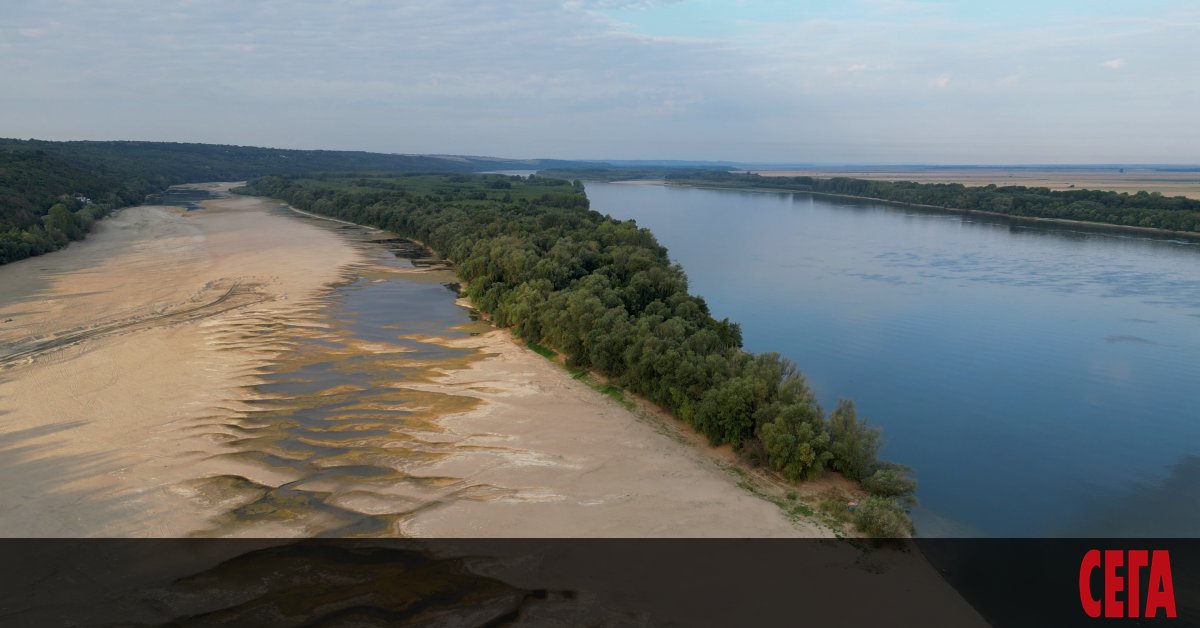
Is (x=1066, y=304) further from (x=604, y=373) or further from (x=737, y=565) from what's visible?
(x=737, y=565)

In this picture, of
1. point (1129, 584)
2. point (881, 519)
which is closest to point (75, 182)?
point (881, 519)

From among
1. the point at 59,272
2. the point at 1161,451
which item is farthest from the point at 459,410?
the point at 59,272

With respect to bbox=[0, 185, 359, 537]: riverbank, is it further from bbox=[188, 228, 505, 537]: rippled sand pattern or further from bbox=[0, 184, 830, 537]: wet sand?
bbox=[188, 228, 505, 537]: rippled sand pattern

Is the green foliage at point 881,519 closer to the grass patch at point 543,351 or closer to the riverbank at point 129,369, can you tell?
the grass patch at point 543,351

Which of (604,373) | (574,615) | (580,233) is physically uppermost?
(580,233)

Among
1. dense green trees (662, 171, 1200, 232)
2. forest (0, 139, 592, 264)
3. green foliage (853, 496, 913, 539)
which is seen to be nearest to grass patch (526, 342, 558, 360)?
green foliage (853, 496, 913, 539)

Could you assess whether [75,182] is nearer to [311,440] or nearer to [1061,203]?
[311,440]
